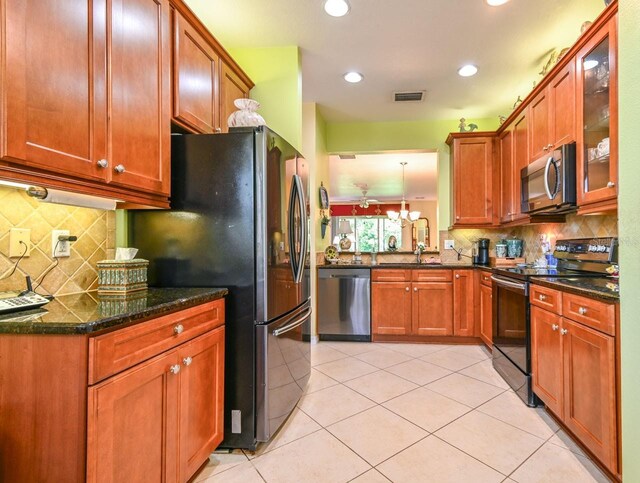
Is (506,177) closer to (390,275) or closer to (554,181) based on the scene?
(554,181)

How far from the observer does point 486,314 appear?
326 centimetres

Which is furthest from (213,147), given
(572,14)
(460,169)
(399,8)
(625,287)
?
(460,169)

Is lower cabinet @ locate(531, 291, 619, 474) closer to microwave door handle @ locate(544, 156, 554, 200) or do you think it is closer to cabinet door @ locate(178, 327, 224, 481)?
microwave door handle @ locate(544, 156, 554, 200)

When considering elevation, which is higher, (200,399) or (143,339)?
(143,339)

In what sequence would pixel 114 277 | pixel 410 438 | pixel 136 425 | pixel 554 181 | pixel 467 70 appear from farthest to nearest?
pixel 467 70 → pixel 554 181 → pixel 410 438 → pixel 114 277 → pixel 136 425

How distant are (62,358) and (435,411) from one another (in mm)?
2029

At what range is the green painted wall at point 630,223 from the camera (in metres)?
1.05

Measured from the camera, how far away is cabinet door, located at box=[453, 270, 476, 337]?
346 cm

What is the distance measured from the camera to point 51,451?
92 centimetres

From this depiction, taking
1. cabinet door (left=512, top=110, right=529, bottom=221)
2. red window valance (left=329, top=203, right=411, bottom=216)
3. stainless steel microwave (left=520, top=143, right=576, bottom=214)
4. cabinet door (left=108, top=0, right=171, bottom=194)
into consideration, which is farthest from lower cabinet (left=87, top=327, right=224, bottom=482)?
red window valance (left=329, top=203, right=411, bottom=216)

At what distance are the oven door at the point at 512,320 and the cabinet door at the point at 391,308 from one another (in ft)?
3.09

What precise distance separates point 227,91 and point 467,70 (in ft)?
6.97

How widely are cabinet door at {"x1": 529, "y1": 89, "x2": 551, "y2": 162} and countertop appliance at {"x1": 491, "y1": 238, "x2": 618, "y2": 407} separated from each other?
75cm

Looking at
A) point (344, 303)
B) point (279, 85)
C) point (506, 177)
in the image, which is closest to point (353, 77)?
point (279, 85)
